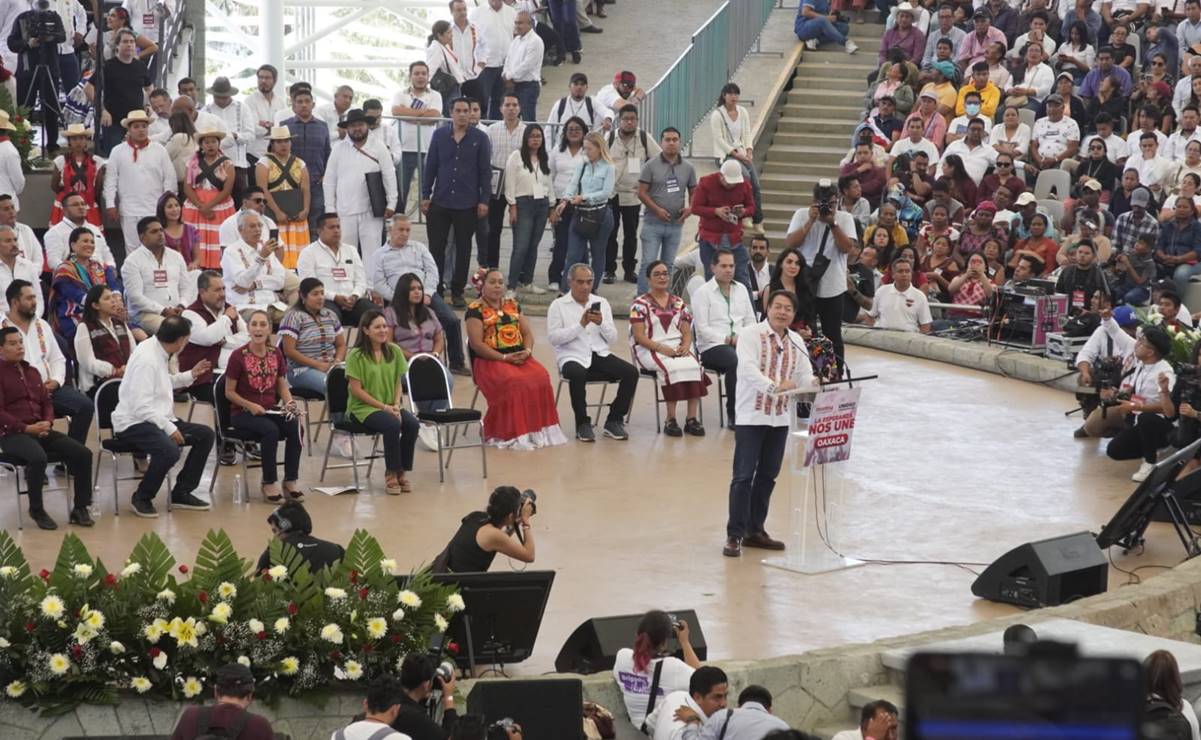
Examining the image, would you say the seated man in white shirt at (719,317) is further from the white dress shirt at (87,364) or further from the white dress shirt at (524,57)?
the white dress shirt at (524,57)

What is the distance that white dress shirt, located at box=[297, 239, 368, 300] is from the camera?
12.1 metres

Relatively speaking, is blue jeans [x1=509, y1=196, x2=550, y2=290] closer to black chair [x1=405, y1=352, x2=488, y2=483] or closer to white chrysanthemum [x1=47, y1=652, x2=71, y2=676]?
black chair [x1=405, y1=352, x2=488, y2=483]

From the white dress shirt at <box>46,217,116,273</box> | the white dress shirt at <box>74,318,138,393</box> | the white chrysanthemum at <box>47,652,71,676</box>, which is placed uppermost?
the white dress shirt at <box>46,217,116,273</box>

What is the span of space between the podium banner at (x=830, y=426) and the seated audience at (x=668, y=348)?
10.4 ft

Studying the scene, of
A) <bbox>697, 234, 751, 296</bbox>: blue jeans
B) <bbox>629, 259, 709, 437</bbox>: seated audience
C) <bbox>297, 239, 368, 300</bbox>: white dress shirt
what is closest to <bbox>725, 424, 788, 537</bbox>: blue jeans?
<bbox>629, 259, 709, 437</bbox>: seated audience

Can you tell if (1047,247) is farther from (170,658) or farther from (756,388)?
(170,658)

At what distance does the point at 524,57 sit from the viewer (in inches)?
718

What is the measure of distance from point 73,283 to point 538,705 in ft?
19.7

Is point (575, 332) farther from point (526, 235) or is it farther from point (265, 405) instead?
point (526, 235)

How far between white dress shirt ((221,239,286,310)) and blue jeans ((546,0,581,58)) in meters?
9.88

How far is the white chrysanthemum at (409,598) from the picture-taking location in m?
6.44

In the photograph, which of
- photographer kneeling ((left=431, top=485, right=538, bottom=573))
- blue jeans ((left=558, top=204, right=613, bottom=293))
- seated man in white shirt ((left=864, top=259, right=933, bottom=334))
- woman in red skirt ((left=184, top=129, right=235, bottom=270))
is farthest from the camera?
blue jeans ((left=558, top=204, right=613, bottom=293))

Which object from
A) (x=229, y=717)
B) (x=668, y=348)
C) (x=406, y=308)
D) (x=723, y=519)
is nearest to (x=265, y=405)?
(x=406, y=308)

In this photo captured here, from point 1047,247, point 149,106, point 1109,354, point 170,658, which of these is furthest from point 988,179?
point 170,658
